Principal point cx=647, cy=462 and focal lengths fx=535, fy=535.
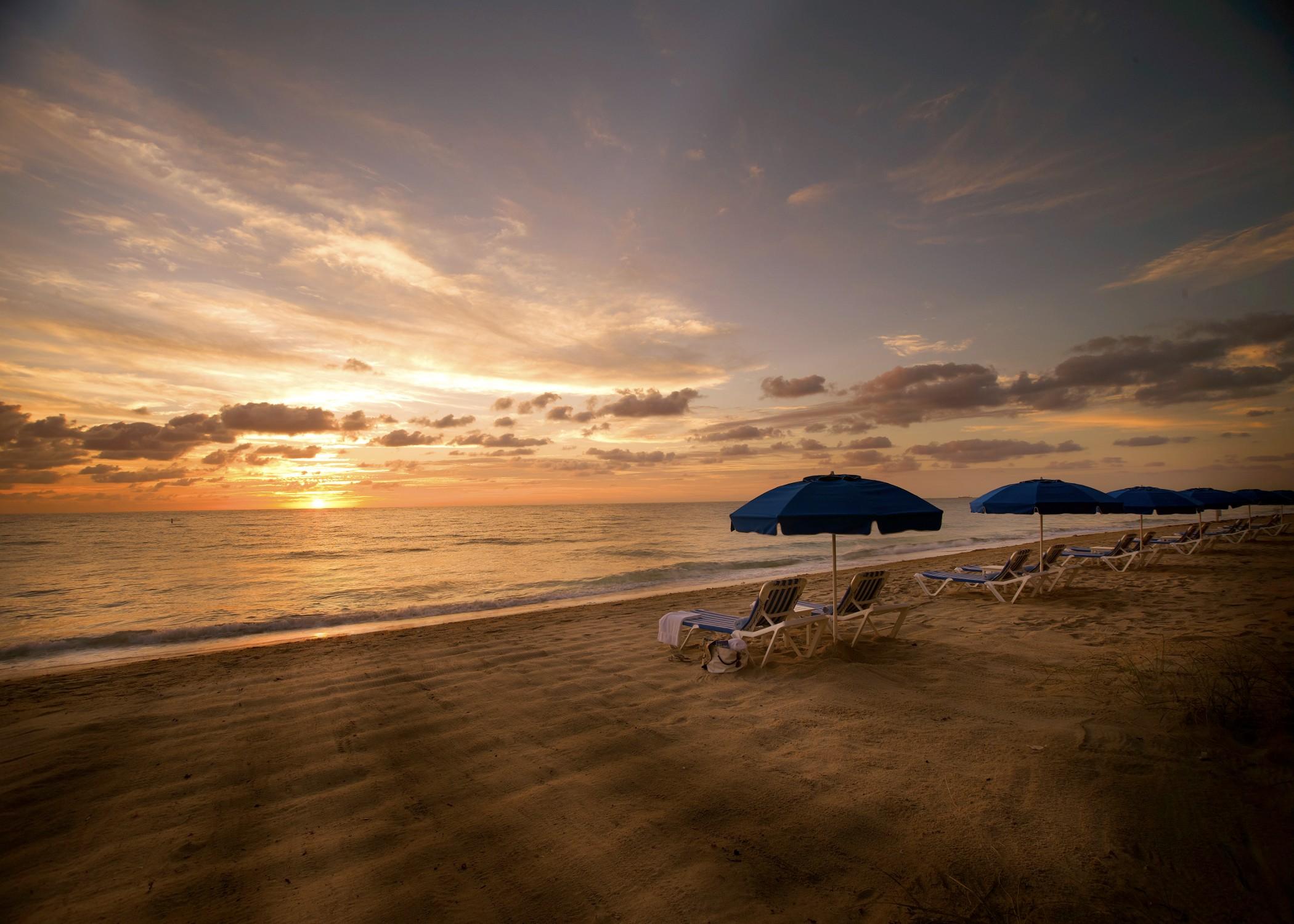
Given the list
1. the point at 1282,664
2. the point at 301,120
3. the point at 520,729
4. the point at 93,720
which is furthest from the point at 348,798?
the point at 301,120

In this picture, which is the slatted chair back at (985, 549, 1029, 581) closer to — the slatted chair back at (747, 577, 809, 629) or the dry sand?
the dry sand

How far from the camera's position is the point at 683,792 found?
3762 mm

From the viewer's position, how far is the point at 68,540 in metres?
45.0

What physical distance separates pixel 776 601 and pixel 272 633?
37.5 ft

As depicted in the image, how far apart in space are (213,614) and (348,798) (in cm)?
1360

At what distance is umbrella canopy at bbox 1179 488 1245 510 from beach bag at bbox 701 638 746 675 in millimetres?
16515

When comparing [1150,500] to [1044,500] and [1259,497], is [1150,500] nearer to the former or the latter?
[1044,500]

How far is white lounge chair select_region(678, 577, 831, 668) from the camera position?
665 cm

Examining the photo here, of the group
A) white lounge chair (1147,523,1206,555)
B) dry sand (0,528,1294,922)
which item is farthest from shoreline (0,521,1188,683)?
white lounge chair (1147,523,1206,555)

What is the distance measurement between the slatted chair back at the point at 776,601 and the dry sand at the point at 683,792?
0.58 m

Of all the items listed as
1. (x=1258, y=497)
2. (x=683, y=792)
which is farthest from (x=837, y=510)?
(x=1258, y=497)

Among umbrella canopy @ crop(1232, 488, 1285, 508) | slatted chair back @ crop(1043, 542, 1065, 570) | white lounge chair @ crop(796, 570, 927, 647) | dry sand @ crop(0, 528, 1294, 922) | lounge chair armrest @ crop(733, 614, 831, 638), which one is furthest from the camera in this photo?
umbrella canopy @ crop(1232, 488, 1285, 508)

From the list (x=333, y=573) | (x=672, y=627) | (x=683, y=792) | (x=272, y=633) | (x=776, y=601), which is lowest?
(x=333, y=573)

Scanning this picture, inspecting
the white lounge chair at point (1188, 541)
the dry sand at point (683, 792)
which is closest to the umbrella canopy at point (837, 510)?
the dry sand at point (683, 792)
